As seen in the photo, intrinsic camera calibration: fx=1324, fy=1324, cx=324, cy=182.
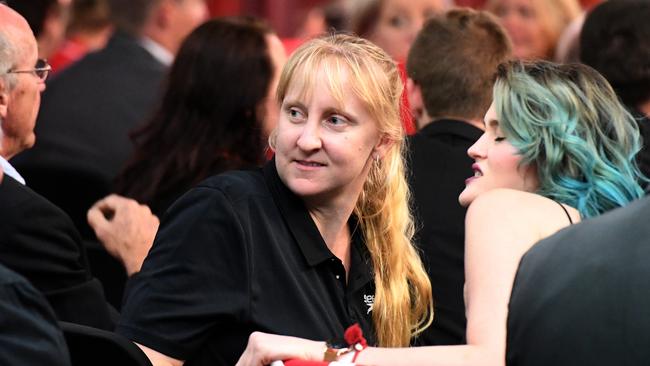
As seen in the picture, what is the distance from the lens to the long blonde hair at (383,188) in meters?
3.24

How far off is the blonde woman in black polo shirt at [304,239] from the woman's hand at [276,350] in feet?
0.64

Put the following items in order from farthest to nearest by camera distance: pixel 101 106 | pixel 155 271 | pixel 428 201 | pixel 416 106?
pixel 101 106 < pixel 416 106 < pixel 428 201 < pixel 155 271

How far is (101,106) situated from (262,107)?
1.49 meters

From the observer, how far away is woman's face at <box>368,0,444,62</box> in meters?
6.45

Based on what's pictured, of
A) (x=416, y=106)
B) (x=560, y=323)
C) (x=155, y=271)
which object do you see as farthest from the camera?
(x=416, y=106)

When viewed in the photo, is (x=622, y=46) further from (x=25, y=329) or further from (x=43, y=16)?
(x=25, y=329)

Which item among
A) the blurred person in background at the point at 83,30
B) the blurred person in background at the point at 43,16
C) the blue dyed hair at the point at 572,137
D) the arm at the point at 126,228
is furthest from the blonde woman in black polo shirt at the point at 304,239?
the blurred person in background at the point at 83,30

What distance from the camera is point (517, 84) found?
10.0ft

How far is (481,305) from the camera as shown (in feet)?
9.08

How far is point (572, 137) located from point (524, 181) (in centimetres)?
16

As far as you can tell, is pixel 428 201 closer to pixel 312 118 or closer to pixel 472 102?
pixel 472 102

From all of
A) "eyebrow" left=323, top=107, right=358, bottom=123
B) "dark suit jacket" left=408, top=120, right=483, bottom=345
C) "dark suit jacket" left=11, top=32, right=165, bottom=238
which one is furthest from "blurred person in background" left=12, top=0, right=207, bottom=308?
"eyebrow" left=323, top=107, right=358, bottom=123

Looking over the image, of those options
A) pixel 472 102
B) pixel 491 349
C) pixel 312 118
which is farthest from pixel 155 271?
pixel 472 102

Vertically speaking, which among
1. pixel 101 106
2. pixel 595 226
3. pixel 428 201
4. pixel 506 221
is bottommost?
pixel 101 106
